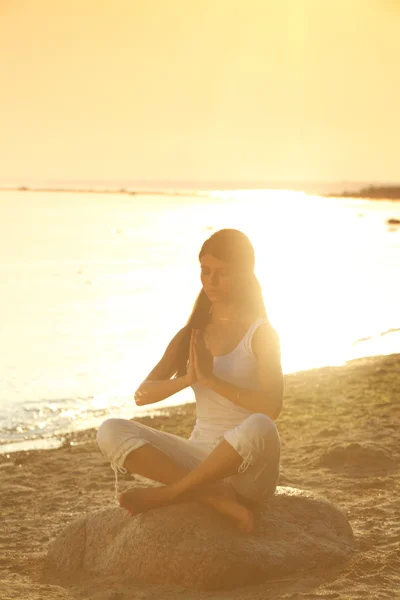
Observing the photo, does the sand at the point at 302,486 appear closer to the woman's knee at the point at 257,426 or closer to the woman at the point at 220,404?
the woman at the point at 220,404

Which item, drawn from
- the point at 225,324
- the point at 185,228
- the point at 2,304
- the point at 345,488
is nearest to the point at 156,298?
the point at 2,304

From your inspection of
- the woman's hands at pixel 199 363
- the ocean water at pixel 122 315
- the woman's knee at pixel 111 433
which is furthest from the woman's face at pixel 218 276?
the ocean water at pixel 122 315

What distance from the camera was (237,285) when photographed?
5.51m

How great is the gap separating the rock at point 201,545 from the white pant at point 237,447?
275 millimetres

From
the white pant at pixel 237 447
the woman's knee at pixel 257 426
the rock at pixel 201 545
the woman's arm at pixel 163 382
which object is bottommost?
the rock at pixel 201 545

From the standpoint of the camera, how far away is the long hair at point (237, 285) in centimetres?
546

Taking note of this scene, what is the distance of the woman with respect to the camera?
5234 millimetres

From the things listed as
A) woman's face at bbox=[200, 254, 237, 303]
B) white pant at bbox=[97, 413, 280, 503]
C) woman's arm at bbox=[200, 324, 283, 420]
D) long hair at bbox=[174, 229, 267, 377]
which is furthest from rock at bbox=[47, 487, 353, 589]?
woman's face at bbox=[200, 254, 237, 303]

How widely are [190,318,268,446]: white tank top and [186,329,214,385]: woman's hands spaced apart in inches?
7.6

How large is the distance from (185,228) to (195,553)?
62197 mm

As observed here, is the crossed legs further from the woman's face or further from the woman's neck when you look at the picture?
the woman's face

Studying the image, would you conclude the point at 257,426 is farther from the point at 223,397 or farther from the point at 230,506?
the point at 230,506

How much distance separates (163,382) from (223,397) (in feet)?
1.15

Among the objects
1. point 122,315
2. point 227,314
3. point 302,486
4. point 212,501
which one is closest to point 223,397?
point 227,314
